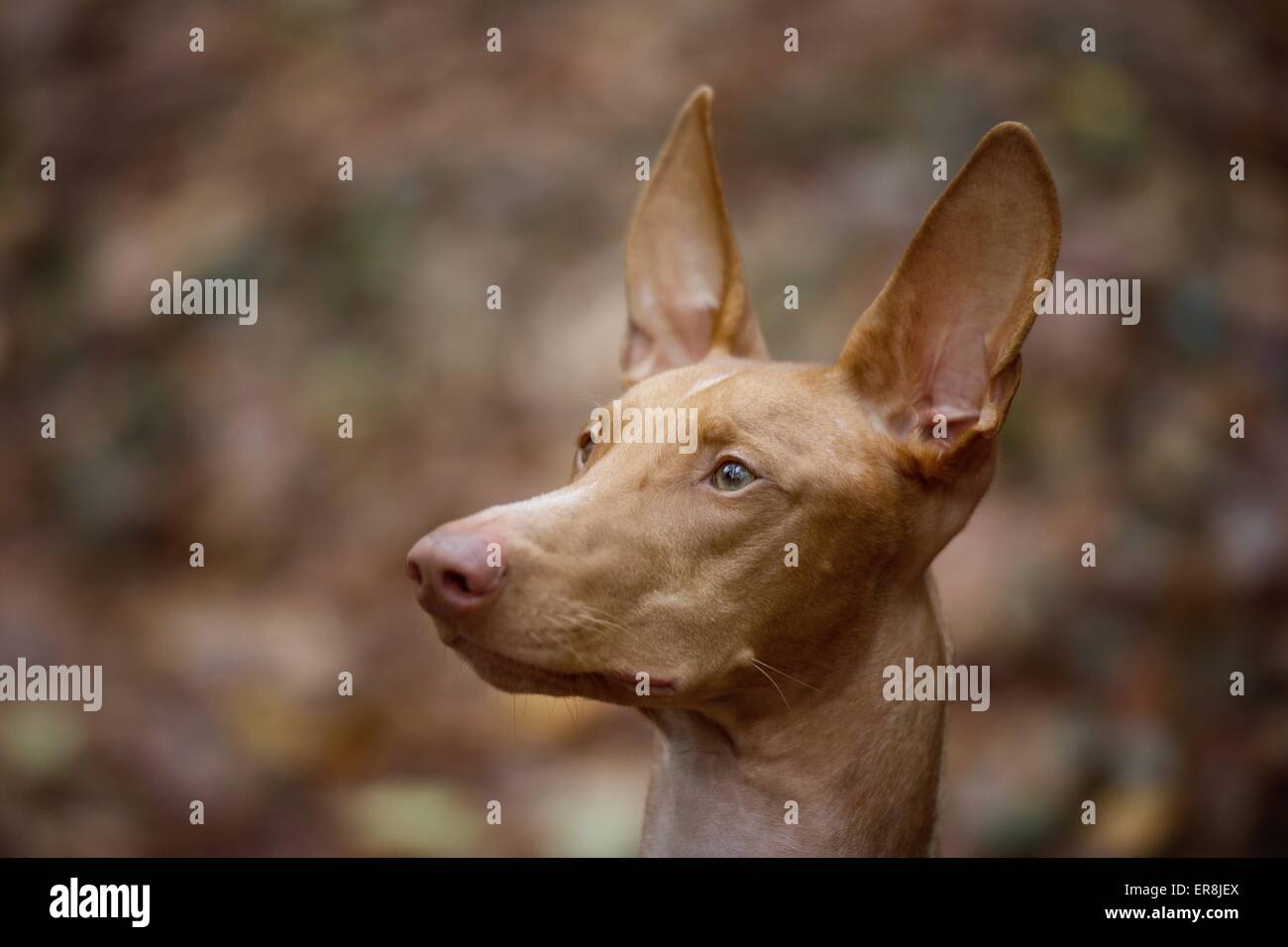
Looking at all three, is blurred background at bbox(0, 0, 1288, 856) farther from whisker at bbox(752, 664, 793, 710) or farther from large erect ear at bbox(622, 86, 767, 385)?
whisker at bbox(752, 664, 793, 710)

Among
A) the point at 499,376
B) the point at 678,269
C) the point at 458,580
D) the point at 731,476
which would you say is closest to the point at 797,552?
the point at 731,476

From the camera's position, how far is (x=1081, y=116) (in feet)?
33.0

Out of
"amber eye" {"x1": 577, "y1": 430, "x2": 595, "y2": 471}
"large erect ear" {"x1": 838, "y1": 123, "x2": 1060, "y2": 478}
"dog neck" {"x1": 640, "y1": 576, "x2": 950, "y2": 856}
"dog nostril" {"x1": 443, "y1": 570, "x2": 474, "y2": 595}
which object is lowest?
"dog neck" {"x1": 640, "y1": 576, "x2": 950, "y2": 856}

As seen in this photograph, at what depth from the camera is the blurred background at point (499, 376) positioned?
8.15 m

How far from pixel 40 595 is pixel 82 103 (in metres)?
4.86

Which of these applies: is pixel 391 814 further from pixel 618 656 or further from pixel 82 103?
pixel 82 103

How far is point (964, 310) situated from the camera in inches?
148

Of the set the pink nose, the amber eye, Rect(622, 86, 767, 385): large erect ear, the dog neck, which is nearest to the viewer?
the pink nose

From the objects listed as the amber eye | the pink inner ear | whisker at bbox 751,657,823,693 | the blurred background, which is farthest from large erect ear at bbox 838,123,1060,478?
the blurred background

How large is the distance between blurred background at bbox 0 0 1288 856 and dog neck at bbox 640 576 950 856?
3.27m

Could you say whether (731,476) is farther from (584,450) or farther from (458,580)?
(458,580)

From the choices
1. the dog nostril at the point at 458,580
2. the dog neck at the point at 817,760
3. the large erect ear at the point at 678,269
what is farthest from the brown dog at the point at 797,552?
the large erect ear at the point at 678,269

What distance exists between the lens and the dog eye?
363cm

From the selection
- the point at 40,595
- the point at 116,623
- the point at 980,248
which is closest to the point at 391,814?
the point at 116,623
